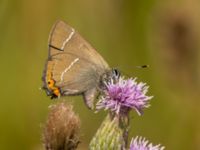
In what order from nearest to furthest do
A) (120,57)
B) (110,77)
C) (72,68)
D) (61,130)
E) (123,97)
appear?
(61,130) → (123,97) → (110,77) → (72,68) → (120,57)

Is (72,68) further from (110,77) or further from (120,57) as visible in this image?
(120,57)

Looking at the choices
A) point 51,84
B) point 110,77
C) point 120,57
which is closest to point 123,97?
point 110,77

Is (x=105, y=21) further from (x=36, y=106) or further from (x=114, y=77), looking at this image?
(x=114, y=77)

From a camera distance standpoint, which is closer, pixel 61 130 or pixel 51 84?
pixel 61 130

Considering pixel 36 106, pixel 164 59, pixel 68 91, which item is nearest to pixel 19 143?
pixel 36 106

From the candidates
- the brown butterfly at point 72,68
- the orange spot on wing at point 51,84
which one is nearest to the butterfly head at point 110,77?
the brown butterfly at point 72,68
